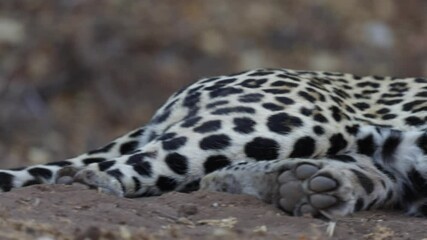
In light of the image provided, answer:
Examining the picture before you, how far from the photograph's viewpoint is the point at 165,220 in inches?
170

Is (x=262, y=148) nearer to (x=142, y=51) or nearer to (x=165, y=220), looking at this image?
(x=165, y=220)

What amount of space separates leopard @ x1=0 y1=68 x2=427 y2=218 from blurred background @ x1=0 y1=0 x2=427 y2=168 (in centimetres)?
446

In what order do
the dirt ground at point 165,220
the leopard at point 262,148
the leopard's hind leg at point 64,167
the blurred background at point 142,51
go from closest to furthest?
the dirt ground at point 165,220, the leopard at point 262,148, the leopard's hind leg at point 64,167, the blurred background at point 142,51

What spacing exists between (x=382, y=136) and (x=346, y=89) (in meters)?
0.53

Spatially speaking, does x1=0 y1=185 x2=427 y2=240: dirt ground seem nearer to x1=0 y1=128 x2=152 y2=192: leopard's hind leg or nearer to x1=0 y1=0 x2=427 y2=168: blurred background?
x1=0 y1=128 x2=152 y2=192: leopard's hind leg

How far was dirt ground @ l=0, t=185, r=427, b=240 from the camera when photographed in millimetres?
3766

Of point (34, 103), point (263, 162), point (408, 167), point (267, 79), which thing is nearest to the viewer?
point (263, 162)

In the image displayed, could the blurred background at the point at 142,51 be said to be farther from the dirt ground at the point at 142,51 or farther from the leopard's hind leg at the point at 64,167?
the leopard's hind leg at the point at 64,167

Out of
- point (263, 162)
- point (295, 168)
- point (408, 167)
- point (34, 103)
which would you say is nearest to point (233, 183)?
point (263, 162)

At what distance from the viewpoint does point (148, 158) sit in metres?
5.16

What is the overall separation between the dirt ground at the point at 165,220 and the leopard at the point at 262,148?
0.15 m

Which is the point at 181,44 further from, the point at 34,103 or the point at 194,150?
the point at 194,150

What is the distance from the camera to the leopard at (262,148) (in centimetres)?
500

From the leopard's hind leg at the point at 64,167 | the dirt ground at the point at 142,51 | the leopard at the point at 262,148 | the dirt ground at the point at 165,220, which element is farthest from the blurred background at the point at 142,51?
the dirt ground at the point at 165,220
